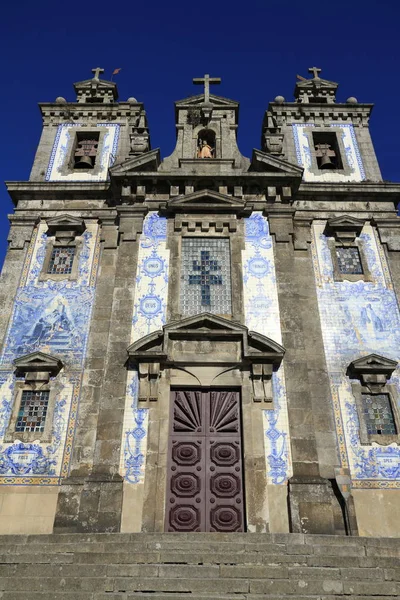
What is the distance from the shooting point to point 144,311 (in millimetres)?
13312

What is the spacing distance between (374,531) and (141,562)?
4.99m

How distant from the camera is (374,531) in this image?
35.2 feet

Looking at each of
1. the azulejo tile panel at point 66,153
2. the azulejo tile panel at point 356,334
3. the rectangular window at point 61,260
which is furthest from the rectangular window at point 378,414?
the azulejo tile panel at point 66,153

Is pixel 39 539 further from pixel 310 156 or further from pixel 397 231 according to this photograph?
pixel 310 156

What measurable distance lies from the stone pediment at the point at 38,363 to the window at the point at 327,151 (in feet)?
32.9

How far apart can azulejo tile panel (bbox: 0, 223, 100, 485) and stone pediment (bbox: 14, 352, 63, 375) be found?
0.81ft

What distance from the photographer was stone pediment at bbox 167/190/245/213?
1485 centimetres

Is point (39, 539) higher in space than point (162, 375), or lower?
lower

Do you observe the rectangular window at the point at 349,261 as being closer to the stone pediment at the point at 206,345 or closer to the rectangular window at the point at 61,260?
the stone pediment at the point at 206,345

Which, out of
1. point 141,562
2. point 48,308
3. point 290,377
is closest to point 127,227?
point 48,308

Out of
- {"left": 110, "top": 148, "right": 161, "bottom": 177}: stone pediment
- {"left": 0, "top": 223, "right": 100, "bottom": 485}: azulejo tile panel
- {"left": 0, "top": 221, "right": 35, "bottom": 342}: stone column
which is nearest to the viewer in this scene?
{"left": 0, "top": 223, "right": 100, "bottom": 485}: azulejo tile panel

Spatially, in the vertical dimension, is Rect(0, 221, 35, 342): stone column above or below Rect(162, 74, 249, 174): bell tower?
below

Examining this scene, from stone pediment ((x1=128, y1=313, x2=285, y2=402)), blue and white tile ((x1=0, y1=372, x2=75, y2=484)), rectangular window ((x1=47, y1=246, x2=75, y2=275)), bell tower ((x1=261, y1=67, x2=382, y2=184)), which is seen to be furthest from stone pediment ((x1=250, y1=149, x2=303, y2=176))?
blue and white tile ((x1=0, y1=372, x2=75, y2=484))

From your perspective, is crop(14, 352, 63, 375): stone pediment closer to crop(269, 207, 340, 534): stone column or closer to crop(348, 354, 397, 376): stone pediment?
crop(269, 207, 340, 534): stone column
